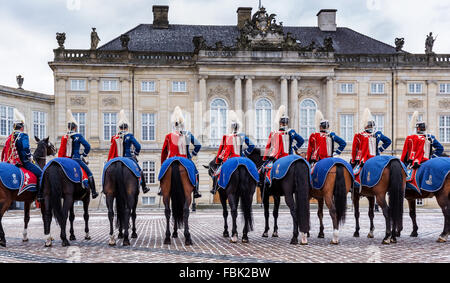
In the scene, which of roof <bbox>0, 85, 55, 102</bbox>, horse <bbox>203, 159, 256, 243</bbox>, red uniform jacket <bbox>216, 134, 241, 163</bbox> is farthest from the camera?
roof <bbox>0, 85, 55, 102</bbox>

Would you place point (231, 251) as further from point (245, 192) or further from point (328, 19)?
point (328, 19)

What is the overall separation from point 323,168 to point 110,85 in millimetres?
30637

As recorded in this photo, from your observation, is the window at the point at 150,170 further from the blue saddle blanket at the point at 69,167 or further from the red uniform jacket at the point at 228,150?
the blue saddle blanket at the point at 69,167

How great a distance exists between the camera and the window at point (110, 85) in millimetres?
41062

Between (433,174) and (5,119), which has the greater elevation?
(5,119)

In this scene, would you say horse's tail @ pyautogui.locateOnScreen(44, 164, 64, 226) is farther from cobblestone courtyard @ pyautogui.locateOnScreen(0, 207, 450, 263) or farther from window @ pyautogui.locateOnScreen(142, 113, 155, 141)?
window @ pyautogui.locateOnScreen(142, 113, 155, 141)

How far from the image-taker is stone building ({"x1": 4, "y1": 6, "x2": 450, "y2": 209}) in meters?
40.7

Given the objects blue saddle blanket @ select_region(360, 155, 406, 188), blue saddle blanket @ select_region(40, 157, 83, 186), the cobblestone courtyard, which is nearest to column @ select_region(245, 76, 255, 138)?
the cobblestone courtyard

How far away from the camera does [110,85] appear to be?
4109 cm

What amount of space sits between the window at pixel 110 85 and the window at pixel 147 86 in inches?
69.6

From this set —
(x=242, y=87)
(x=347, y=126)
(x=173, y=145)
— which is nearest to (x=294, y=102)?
(x=242, y=87)

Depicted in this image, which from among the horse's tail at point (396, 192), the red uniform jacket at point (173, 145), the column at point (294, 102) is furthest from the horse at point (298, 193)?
the column at point (294, 102)

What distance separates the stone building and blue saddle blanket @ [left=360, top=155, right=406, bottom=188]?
27.6m
